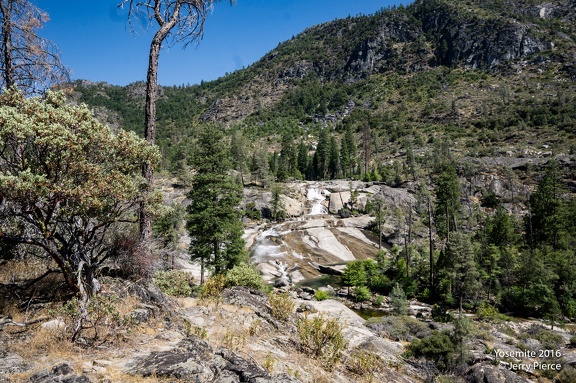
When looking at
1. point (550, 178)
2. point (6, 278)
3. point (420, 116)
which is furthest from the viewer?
point (420, 116)

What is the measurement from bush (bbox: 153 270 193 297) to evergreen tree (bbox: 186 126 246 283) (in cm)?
1064

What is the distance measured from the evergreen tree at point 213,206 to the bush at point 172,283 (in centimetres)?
1064

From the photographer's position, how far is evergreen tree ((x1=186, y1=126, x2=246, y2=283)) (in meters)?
22.8

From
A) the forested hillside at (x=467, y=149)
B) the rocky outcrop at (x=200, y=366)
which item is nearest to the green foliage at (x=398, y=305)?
the forested hillside at (x=467, y=149)

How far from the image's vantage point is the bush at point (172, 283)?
1131 cm

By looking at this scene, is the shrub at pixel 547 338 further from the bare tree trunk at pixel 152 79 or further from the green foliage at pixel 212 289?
the bare tree trunk at pixel 152 79

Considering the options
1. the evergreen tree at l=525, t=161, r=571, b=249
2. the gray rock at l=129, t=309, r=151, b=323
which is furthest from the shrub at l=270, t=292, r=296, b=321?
the evergreen tree at l=525, t=161, r=571, b=249

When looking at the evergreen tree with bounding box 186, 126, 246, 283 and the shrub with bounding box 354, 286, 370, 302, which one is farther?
the shrub with bounding box 354, 286, 370, 302

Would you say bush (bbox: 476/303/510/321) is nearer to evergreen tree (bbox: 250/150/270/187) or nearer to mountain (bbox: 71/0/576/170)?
evergreen tree (bbox: 250/150/270/187)

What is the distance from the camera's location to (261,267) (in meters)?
40.9

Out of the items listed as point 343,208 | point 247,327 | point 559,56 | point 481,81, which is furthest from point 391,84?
point 247,327

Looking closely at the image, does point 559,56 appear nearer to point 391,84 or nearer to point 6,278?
point 391,84

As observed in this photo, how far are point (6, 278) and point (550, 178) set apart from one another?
5953 cm

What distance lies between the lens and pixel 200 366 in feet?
18.9
